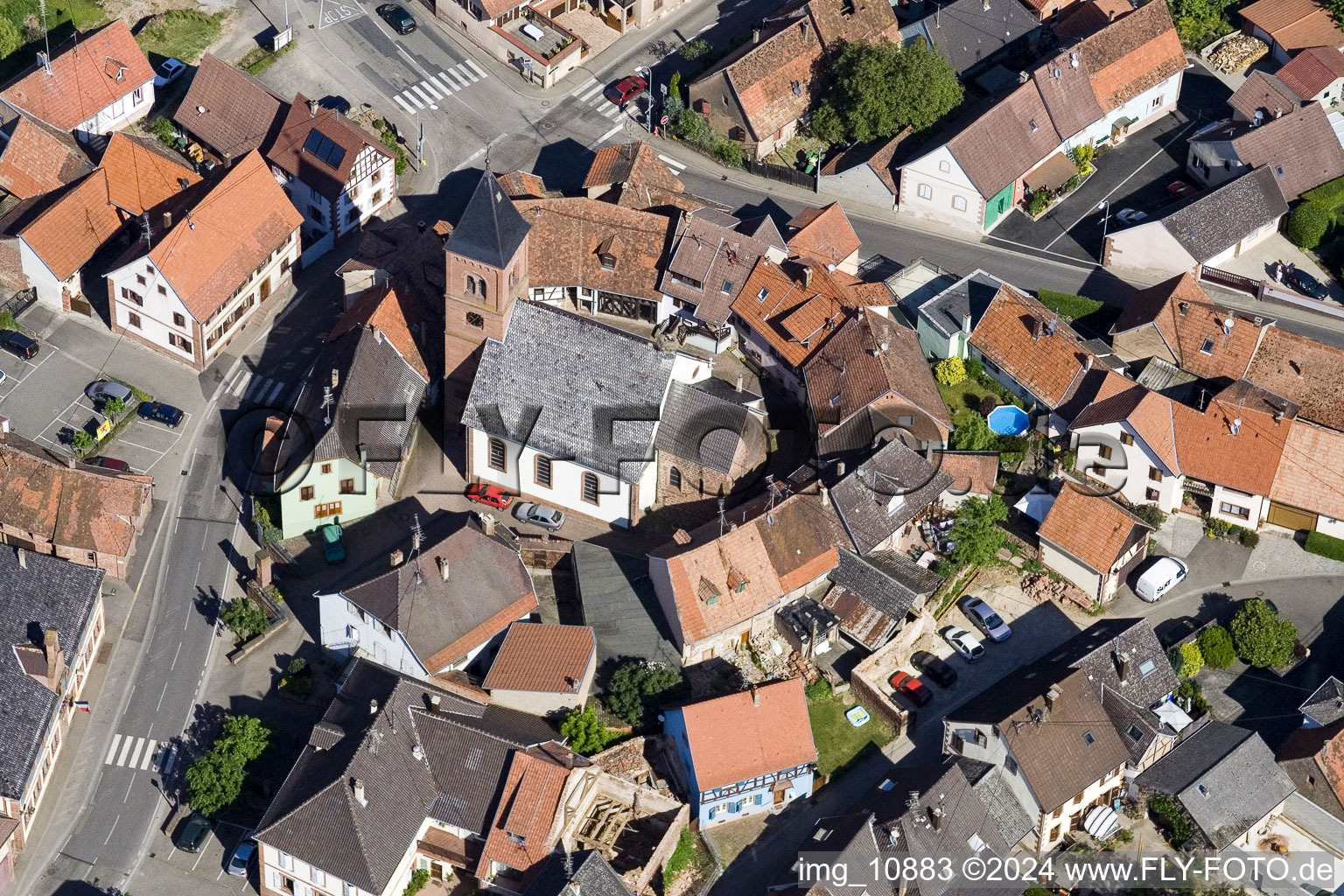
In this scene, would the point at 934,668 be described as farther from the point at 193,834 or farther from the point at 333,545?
the point at 193,834

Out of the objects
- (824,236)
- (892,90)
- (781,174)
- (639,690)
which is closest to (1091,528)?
(824,236)

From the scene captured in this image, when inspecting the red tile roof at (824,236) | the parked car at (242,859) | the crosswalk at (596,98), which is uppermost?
the crosswalk at (596,98)

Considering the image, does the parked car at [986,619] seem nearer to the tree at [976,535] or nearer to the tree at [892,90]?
the tree at [976,535]

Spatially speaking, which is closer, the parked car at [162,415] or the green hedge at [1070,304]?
the parked car at [162,415]

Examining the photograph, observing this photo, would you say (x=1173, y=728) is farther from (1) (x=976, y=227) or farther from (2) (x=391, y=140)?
(2) (x=391, y=140)

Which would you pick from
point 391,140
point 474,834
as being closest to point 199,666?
point 474,834

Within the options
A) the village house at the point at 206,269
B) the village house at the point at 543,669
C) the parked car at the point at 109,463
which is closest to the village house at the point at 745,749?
the village house at the point at 543,669

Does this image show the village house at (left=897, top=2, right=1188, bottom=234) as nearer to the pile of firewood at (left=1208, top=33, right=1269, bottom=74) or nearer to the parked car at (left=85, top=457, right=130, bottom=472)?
the pile of firewood at (left=1208, top=33, right=1269, bottom=74)
